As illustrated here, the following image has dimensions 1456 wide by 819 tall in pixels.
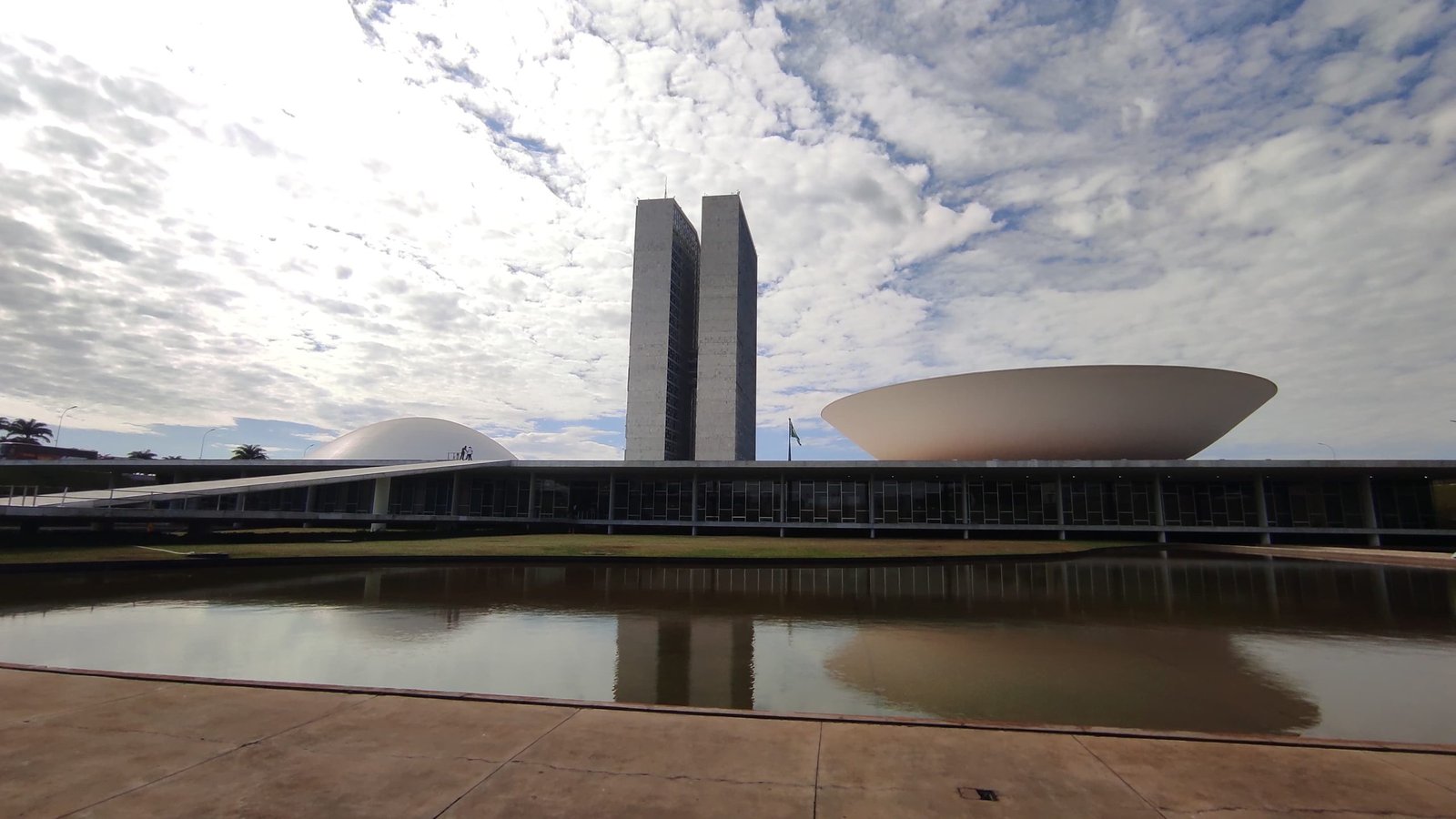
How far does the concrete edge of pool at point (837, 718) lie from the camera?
5.38 metres

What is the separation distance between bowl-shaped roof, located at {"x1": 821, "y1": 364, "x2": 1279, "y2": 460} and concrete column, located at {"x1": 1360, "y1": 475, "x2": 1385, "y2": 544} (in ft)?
28.7

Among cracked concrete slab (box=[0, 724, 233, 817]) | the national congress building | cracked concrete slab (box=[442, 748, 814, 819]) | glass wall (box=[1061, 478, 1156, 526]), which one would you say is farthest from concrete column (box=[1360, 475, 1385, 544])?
cracked concrete slab (box=[0, 724, 233, 817])

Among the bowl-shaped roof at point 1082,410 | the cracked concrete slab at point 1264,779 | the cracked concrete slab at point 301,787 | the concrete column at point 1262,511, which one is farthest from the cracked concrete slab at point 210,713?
the concrete column at point 1262,511

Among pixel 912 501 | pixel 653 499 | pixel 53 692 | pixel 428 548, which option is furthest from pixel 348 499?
pixel 53 692

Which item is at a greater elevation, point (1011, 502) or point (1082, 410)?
point (1082, 410)

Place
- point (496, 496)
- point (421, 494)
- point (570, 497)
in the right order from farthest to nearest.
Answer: point (421, 494)
point (496, 496)
point (570, 497)

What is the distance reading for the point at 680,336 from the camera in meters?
104

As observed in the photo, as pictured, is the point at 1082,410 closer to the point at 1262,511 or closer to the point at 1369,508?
the point at 1262,511

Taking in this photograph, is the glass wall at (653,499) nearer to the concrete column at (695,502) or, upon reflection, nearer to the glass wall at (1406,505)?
→ the concrete column at (695,502)

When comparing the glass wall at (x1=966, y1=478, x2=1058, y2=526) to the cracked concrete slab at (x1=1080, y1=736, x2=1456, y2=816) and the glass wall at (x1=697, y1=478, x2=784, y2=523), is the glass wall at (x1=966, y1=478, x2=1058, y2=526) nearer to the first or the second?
the glass wall at (x1=697, y1=478, x2=784, y2=523)

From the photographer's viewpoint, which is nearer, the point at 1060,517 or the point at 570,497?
the point at 1060,517

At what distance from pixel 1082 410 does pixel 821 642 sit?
130 feet

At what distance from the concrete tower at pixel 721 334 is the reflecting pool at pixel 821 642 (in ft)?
248

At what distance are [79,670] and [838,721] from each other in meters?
7.80
